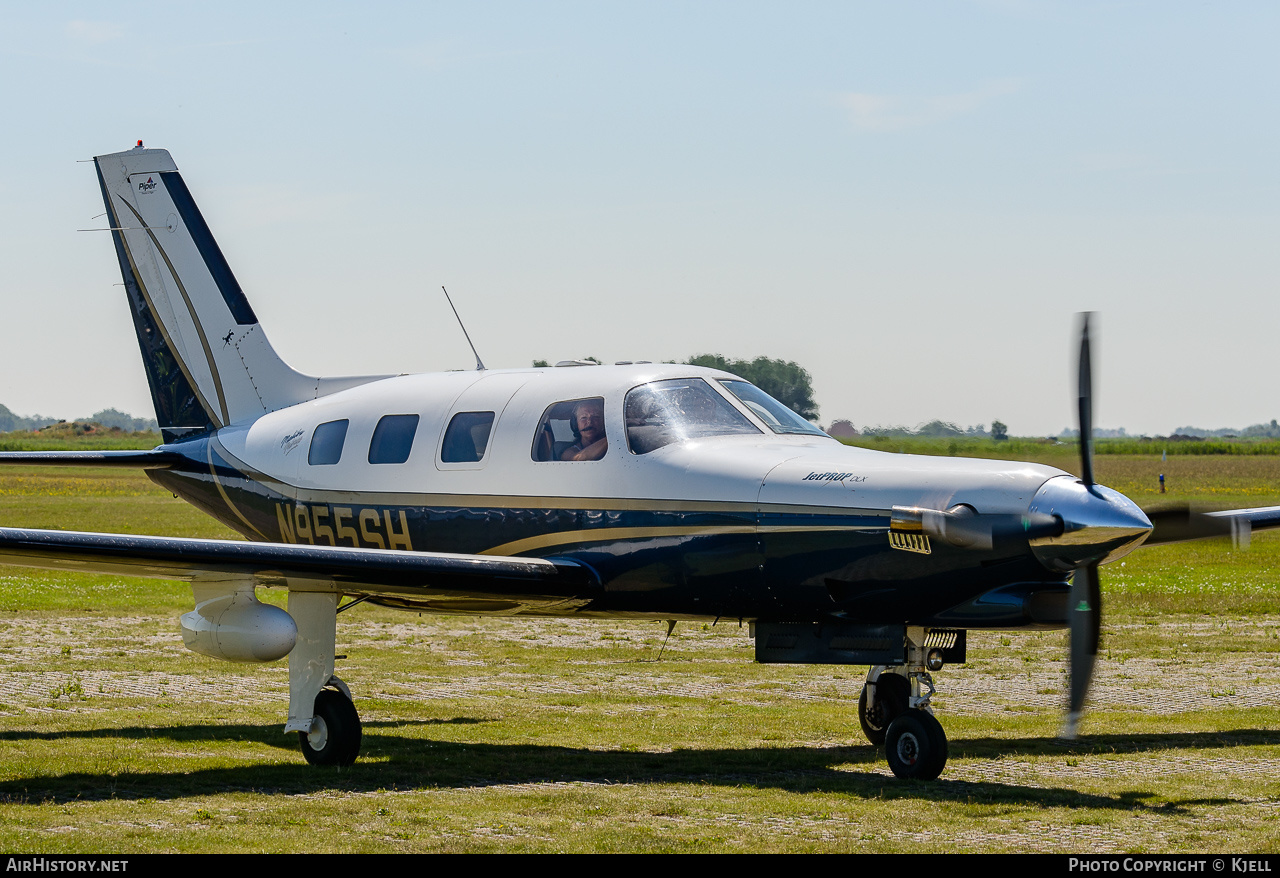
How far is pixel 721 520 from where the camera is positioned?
10266 mm

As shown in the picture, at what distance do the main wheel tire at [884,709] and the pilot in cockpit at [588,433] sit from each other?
10.7ft

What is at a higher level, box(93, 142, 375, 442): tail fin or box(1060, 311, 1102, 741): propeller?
box(93, 142, 375, 442): tail fin

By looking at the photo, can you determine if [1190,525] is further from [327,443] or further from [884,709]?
[327,443]

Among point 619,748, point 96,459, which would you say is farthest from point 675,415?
point 96,459

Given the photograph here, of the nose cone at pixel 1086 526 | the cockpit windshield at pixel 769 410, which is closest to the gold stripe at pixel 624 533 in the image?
the nose cone at pixel 1086 526

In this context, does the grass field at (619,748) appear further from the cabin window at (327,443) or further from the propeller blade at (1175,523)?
the cabin window at (327,443)

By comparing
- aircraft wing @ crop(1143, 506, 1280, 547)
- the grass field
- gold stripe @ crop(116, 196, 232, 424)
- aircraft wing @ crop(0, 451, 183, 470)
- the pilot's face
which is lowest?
the grass field

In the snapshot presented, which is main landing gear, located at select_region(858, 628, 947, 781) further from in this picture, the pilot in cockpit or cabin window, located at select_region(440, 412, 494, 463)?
cabin window, located at select_region(440, 412, 494, 463)

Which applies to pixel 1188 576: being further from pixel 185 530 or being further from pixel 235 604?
pixel 185 530

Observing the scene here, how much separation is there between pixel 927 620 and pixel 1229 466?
299 ft

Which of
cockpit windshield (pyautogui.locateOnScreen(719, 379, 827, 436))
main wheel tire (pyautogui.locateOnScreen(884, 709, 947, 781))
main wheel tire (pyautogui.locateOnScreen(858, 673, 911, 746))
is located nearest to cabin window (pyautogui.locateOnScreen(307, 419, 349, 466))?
cockpit windshield (pyautogui.locateOnScreen(719, 379, 827, 436))

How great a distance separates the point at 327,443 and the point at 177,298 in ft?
13.2

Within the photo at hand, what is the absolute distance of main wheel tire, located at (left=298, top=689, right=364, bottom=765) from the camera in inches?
440

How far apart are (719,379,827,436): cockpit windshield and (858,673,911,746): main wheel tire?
240 cm
